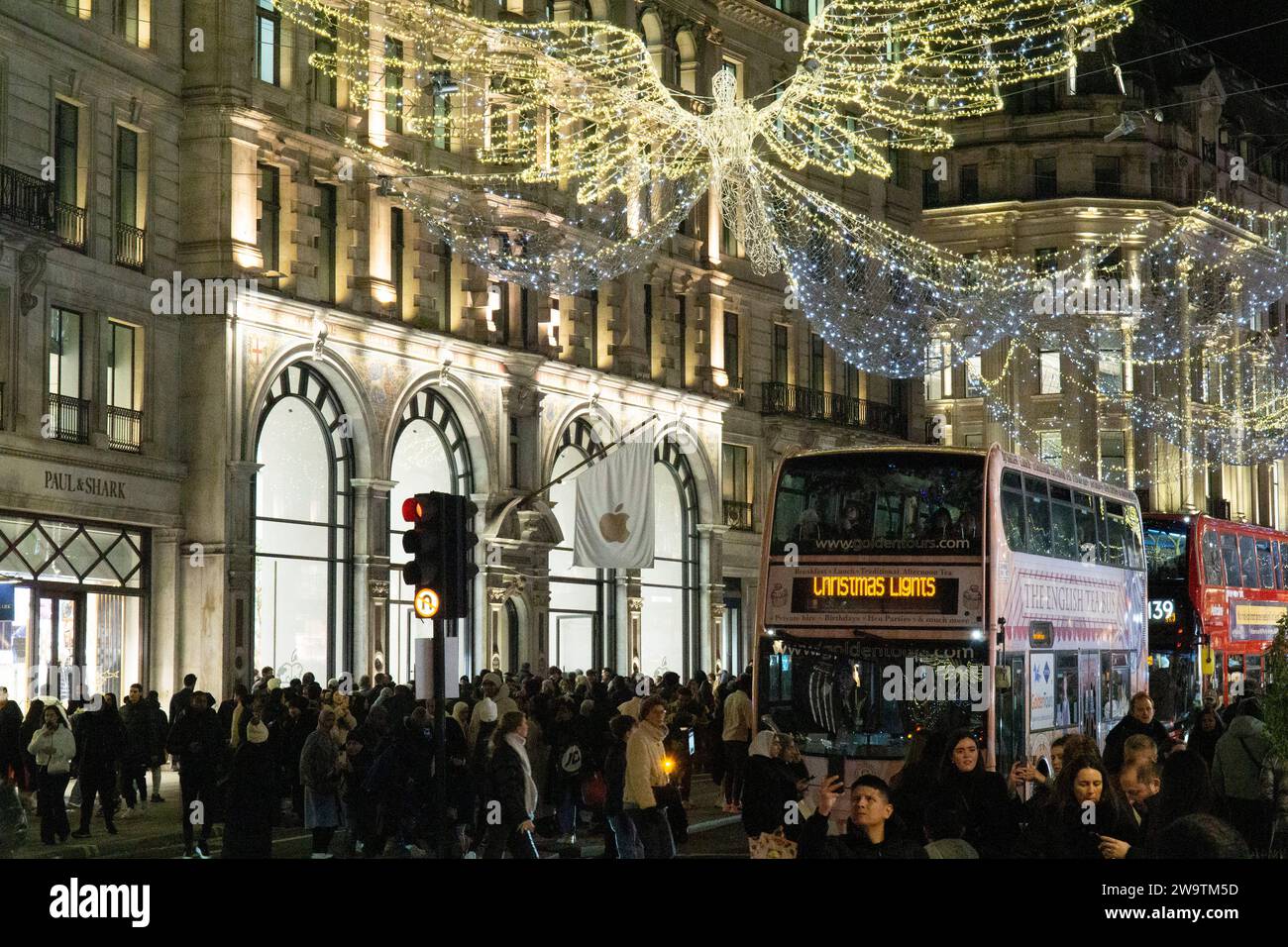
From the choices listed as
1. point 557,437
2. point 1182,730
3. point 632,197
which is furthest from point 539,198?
point 1182,730

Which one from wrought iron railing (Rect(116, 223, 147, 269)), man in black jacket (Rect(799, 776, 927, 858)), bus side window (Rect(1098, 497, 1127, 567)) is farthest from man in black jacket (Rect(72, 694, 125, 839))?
man in black jacket (Rect(799, 776, 927, 858))

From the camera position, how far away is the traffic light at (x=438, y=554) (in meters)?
16.5

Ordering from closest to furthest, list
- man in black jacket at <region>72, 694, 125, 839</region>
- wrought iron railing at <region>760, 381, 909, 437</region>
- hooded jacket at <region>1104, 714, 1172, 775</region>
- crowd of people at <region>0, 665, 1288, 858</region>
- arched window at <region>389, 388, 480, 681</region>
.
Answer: crowd of people at <region>0, 665, 1288, 858</region>, hooded jacket at <region>1104, 714, 1172, 775</region>, man in black jacket at <region>72, 694, 125, 839</region>, arched window at <region>389, 388, 480, 681</region>, wrought iron railing at <region>760, 381, 909, 437</region>

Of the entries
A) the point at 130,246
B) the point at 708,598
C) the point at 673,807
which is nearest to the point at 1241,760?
the point at 673,807

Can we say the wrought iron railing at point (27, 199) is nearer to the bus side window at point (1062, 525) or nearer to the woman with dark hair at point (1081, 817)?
the bus side window at point (1062, 525)

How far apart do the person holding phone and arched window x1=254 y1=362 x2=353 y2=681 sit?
36.7ft

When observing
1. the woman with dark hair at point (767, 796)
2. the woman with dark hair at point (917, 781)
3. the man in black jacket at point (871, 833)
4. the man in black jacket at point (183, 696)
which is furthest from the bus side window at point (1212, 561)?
the man in black jacket at point (871, 833)

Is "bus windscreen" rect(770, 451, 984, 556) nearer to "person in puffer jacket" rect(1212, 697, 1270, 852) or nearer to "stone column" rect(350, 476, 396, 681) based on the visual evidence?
"person in puffer jacket" rect(1212, 697, 1270, 852)

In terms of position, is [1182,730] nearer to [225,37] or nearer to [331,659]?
[331,659]

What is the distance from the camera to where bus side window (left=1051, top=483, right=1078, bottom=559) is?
22.9 m

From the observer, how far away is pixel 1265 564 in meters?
35.7

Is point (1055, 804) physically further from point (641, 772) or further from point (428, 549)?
point (428, 549)

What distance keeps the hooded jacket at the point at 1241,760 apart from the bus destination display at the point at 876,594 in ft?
15.0

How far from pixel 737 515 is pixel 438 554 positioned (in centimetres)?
3259
